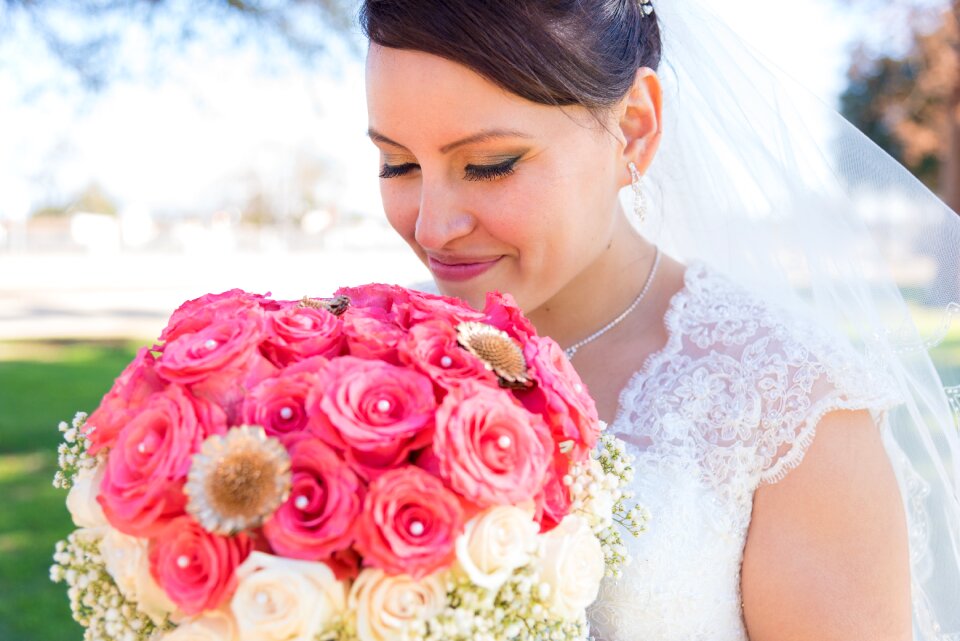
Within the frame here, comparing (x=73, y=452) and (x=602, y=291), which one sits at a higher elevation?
(x=602, y=291)

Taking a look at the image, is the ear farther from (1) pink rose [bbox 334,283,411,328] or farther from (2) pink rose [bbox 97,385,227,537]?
(2) pink rose [bbox 97,385,227,537]

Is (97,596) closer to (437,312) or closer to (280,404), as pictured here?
(280,404)

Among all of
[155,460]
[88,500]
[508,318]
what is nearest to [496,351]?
[508,318]

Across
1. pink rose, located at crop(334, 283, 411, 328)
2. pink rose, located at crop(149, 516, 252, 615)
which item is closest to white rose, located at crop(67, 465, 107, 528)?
pink rose, located at crop(149, 516, 252, 615)

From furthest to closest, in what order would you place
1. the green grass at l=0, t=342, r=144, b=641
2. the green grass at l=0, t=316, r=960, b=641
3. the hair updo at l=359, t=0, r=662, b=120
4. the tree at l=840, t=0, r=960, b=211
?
1. the tree at l=840, t=0, r=960, b=211
2. the green grass at l=0, t=342, r=144, b=641
3. the green grass at l=0, t=316, r=960, b=641
4. the hair updo at l=359, t=0, r=662, b=120

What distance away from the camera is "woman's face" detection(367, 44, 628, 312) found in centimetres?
211

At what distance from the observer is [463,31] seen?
2102 mm

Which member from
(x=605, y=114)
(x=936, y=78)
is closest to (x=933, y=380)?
(x=605, y=114)

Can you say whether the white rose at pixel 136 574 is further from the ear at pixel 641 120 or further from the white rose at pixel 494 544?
the ear at pixel 641 120

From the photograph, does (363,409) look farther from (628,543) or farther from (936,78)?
(936,78)

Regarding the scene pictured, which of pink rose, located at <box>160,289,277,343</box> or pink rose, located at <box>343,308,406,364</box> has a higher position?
pink rose, located at <box>160,289,277,343</box>

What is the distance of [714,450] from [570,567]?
1.01 meters

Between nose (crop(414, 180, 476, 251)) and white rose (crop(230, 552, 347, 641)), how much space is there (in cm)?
108

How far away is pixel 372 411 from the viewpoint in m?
1.31
